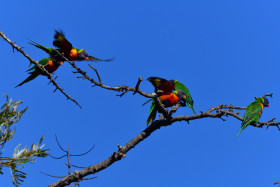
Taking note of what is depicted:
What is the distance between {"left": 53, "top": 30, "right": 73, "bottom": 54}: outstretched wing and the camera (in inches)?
190

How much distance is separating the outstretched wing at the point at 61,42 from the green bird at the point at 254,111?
10.2ft

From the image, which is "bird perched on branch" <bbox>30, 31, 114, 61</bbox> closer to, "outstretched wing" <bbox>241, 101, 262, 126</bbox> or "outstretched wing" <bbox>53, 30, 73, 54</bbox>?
"outstretched wing" <bbox>53, 30, 73, 54</bbox>

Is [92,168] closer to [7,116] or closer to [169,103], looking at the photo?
[7,116]

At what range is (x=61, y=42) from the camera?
16.6 feet

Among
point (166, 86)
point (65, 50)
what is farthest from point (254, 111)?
point (65, 50)

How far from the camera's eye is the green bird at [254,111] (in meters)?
4.99

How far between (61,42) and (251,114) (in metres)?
3.34

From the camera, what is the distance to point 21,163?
3225 millimetres

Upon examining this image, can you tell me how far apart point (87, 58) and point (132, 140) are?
8.59 feet

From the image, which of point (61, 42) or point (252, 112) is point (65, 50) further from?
point (252, 112)

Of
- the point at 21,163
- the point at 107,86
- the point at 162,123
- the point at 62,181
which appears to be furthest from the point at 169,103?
the point at 21,163

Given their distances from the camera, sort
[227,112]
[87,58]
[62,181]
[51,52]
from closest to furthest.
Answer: [62,181]
[227,112]
[51,52]
[87,58]

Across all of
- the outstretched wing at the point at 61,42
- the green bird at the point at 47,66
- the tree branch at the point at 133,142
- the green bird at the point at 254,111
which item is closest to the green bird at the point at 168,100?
the tree branch at the point at 133,142

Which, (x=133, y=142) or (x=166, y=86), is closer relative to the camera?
(x=133, y=142)
